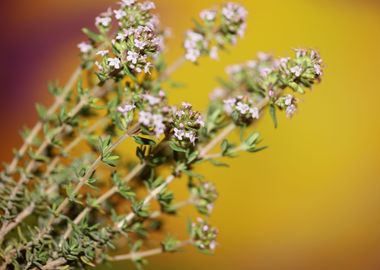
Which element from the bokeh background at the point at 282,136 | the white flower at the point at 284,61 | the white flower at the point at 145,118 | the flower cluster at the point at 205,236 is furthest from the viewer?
the bokeh background at the point at 282,136

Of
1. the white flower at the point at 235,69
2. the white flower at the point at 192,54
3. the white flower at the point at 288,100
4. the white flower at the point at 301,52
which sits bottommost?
the white flower at the point at 288,100

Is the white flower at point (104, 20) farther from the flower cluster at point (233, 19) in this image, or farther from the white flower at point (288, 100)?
the white flower at point (288, 100)

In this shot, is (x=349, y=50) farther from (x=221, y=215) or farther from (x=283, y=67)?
(x=283, y=67)

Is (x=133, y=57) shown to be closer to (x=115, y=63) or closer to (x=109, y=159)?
(x=115, y=63)

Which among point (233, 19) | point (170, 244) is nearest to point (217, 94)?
point (233, 19)

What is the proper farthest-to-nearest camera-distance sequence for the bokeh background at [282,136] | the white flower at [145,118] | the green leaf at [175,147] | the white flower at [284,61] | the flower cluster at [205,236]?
the bokeh background at [282,136], the flower cluster at [205,236], the white flower at [284,61], the green leaf at [175,147], the white flower at [145,118]

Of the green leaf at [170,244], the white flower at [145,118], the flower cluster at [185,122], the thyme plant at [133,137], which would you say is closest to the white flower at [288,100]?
the thyme plant at [133,137]
